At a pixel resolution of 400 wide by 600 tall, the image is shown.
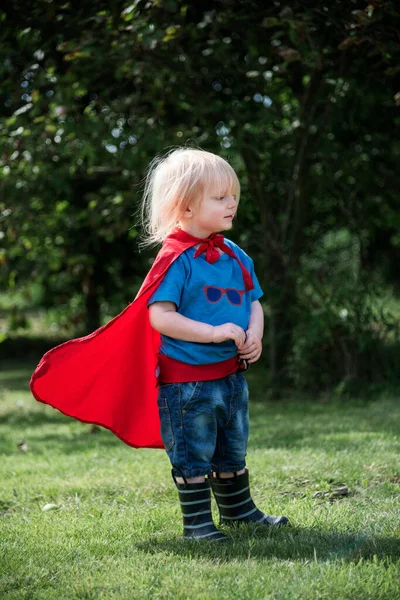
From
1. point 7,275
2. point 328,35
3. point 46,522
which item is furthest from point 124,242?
point 46,522

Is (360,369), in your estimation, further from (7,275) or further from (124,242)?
(124,242)

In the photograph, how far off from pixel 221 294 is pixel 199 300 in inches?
3.9

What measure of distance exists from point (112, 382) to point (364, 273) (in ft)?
16.5

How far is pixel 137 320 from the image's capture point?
11.2ft

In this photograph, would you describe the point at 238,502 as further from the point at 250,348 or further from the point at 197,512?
the point at 250,348

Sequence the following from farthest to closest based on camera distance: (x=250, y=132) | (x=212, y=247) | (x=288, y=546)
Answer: (x=250, y=132) → (x=212, y=247) → (x=288, y=546)

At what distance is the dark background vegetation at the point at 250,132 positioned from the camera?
19.0 ft

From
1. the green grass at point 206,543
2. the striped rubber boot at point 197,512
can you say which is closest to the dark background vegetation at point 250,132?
the green grass at point 206,543

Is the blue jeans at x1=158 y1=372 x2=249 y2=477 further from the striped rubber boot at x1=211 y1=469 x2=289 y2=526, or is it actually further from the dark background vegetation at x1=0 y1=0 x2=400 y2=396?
the dark background vegetation at x1=0 y1=0 x2=400 y2=396

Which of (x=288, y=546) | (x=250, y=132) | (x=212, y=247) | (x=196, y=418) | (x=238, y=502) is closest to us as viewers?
(x=288, y=546)

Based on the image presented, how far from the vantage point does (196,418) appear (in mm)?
3209

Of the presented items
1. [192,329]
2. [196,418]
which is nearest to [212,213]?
[192,329]

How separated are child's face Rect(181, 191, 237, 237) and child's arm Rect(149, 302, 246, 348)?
413 millimetres

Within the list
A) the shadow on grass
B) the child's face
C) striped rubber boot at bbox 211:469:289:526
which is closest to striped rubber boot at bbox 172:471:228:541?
the shadow on grass
